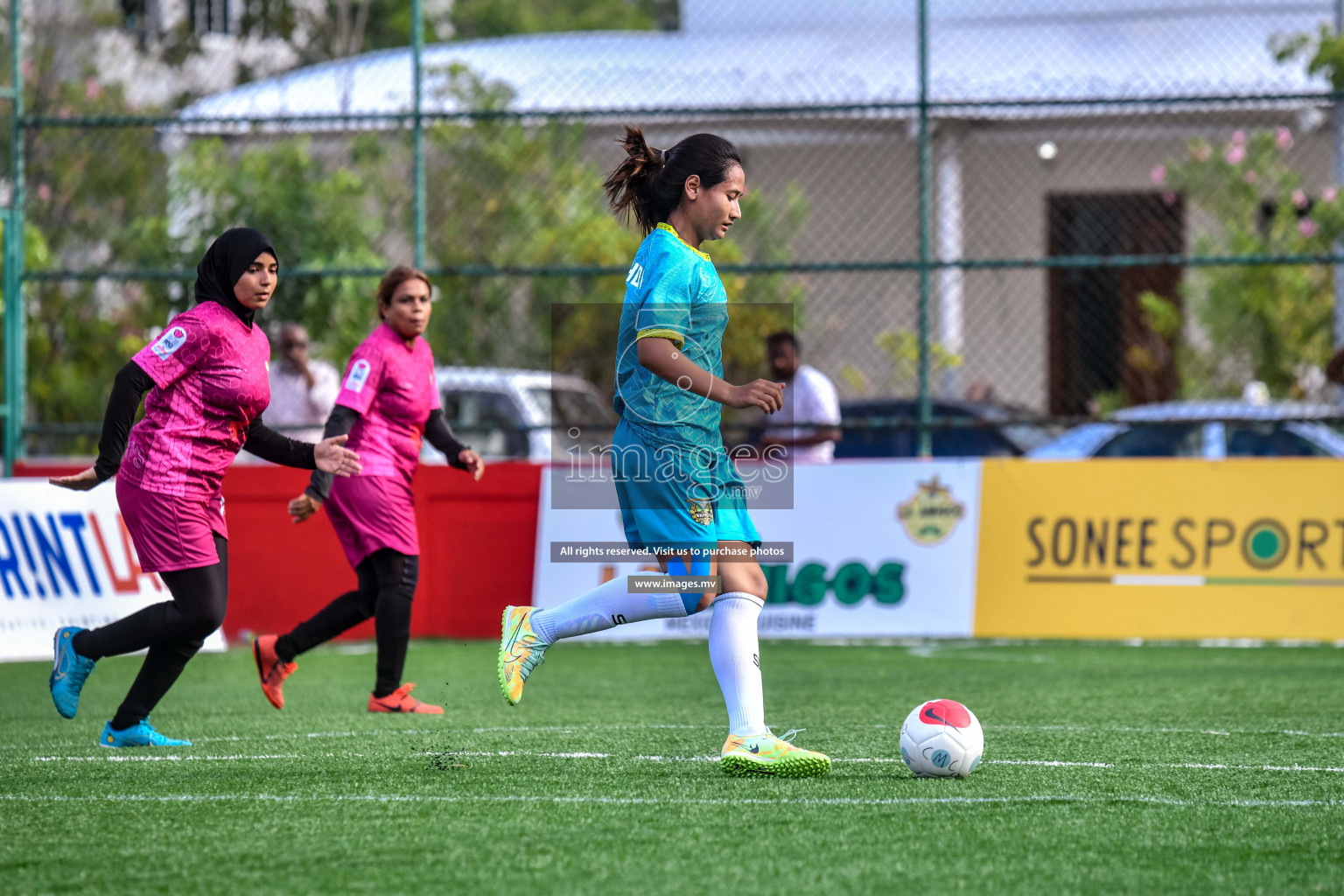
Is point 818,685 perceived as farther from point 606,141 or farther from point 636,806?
point 606,141

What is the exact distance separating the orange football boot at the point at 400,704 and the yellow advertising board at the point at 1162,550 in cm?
450

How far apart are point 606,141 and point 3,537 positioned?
8722 millimetres

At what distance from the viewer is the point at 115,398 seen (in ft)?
19.0

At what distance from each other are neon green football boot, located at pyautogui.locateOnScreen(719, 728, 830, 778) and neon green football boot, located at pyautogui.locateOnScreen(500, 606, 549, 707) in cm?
70

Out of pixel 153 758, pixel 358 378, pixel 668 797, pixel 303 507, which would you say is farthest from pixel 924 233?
pixel 668 797

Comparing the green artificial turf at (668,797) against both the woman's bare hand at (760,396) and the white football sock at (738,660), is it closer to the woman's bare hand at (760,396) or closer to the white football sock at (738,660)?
the white football sock at (738,660)

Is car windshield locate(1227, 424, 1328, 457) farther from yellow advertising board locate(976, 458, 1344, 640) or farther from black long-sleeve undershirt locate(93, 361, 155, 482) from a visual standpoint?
black long-sleeve undershirt locate(93, 361, 155, 482)

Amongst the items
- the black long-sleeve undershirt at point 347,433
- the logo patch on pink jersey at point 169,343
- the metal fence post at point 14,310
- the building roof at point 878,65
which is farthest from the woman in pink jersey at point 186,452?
the building roof at point 878,65

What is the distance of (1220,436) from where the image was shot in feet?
38.1

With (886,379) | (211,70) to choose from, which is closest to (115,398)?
(886,379)

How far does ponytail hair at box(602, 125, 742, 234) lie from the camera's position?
→ 5.24m

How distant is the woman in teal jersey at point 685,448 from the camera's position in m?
5.07

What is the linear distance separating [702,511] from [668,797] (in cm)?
88

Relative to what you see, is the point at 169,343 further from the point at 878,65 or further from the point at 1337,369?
the point at 878,65
